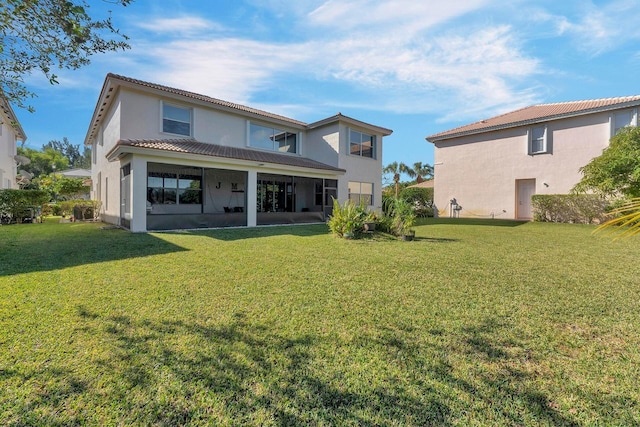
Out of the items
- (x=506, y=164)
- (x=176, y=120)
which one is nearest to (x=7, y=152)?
(x=176, y=120)

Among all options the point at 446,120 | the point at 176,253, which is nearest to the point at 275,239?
the point at 176,253

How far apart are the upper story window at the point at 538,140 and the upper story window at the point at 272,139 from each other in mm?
15203

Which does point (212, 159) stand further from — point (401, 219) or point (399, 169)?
point (399, 169)

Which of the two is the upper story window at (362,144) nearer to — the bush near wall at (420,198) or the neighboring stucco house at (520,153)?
the neighboring stucco house at (520,153)

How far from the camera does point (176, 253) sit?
6.90 metres

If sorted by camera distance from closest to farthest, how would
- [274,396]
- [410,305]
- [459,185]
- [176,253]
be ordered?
[274,396], [410,305], [176,253], [459,185]

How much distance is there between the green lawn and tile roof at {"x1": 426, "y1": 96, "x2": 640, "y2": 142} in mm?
14905

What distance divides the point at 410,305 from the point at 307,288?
1.57 m

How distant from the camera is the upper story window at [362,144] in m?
18.2

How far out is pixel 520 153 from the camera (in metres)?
18.8

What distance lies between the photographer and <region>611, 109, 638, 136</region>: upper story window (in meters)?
15.0

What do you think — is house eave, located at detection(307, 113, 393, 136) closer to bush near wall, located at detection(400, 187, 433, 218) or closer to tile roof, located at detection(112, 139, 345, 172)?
tile roof, located at detection(112, 139, 345, 172)

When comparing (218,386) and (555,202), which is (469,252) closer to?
(218,386)

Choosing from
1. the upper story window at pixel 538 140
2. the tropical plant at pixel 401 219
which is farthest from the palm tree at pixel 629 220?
the upper story window at pixel 538 140
